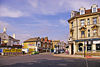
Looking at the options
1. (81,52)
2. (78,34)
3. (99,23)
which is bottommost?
(81,52)

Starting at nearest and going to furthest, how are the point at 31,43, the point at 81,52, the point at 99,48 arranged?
1. the point at 99,48
2. the point at 81,52
3. the point at 31,43

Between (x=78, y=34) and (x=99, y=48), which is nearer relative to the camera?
(x=99, y=48)

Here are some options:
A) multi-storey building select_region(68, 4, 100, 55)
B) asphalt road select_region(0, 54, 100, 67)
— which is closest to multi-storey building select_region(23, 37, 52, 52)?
multi-storey building select_region(68, 4, 100, 55)

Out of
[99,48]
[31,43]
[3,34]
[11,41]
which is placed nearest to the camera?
[99,48]

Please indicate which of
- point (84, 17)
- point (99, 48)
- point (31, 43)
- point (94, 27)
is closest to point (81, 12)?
point (84, 17)

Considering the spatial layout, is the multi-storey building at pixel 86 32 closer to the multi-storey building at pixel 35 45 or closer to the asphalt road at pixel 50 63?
the asphalt road at pixel 50 63

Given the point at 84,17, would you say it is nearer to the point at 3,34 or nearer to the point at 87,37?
the point at 87,37

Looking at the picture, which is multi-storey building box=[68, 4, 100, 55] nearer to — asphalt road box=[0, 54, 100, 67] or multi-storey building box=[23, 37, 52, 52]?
asphalt road box=[0, 54, 100, 67]

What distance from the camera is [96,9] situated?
36.2m

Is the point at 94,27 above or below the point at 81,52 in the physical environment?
above

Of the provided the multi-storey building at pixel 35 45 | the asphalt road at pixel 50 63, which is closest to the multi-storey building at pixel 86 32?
the asphalt road at pixel 50 63

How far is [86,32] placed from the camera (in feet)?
120

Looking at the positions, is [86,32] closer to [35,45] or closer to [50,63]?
[50,63]

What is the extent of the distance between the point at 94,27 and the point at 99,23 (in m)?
1.66
